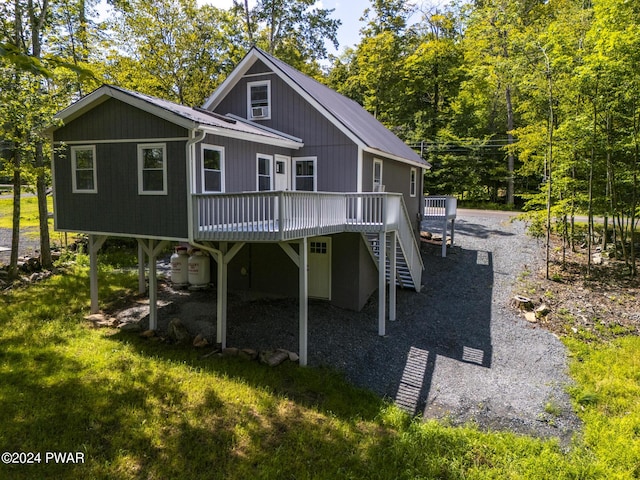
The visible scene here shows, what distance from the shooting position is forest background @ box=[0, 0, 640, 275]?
1249 centimetres

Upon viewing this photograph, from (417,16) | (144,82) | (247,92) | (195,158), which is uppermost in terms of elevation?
(417,16)

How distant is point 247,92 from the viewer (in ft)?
42.1

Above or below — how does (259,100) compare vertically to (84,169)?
above

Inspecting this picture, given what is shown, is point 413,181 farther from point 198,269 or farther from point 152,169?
point 152,169

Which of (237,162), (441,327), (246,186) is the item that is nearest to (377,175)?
(246,186)

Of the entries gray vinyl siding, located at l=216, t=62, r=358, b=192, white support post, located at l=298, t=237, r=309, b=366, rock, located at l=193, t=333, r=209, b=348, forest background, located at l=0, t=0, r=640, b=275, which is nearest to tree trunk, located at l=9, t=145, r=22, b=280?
forest background, located at l=0, t=0, r=640, b=275

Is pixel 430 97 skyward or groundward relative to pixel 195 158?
skyward

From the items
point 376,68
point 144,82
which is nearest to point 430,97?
point 376,68

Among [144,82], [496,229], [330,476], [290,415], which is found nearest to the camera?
[330,476]

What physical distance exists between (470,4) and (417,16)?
408cm

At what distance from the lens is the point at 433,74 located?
31281 mm

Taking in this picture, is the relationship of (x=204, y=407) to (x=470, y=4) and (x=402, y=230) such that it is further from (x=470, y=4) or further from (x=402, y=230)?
(x=470, y=4)

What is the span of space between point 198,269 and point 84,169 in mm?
4755

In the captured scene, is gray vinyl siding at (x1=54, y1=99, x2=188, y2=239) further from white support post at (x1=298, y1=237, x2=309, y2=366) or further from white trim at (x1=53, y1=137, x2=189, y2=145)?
white support post at (x1=298, y1=237, x2=309, y2=366)
